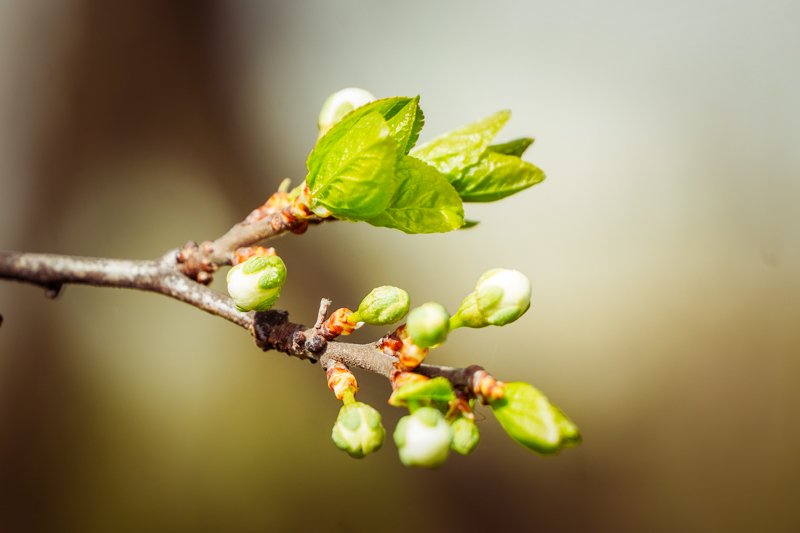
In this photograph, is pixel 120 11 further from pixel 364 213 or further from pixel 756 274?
pixel 756 274

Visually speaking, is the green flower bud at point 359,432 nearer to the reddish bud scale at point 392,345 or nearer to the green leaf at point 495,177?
the reddish bud scale at point 392,345

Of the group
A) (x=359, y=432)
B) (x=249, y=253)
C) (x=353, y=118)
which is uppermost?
(x=353, y=118)

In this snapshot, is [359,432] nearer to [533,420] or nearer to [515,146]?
[533,420]

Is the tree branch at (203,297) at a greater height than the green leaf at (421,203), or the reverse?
the green leaf at (421,203)

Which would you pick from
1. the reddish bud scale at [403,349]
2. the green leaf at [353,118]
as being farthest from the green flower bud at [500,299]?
the green leaf at [353,118]

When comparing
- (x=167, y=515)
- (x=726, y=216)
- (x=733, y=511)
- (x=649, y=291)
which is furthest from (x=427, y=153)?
(x=733, y=511)

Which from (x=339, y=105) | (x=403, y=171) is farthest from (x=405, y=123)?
(x=339, y=105)
